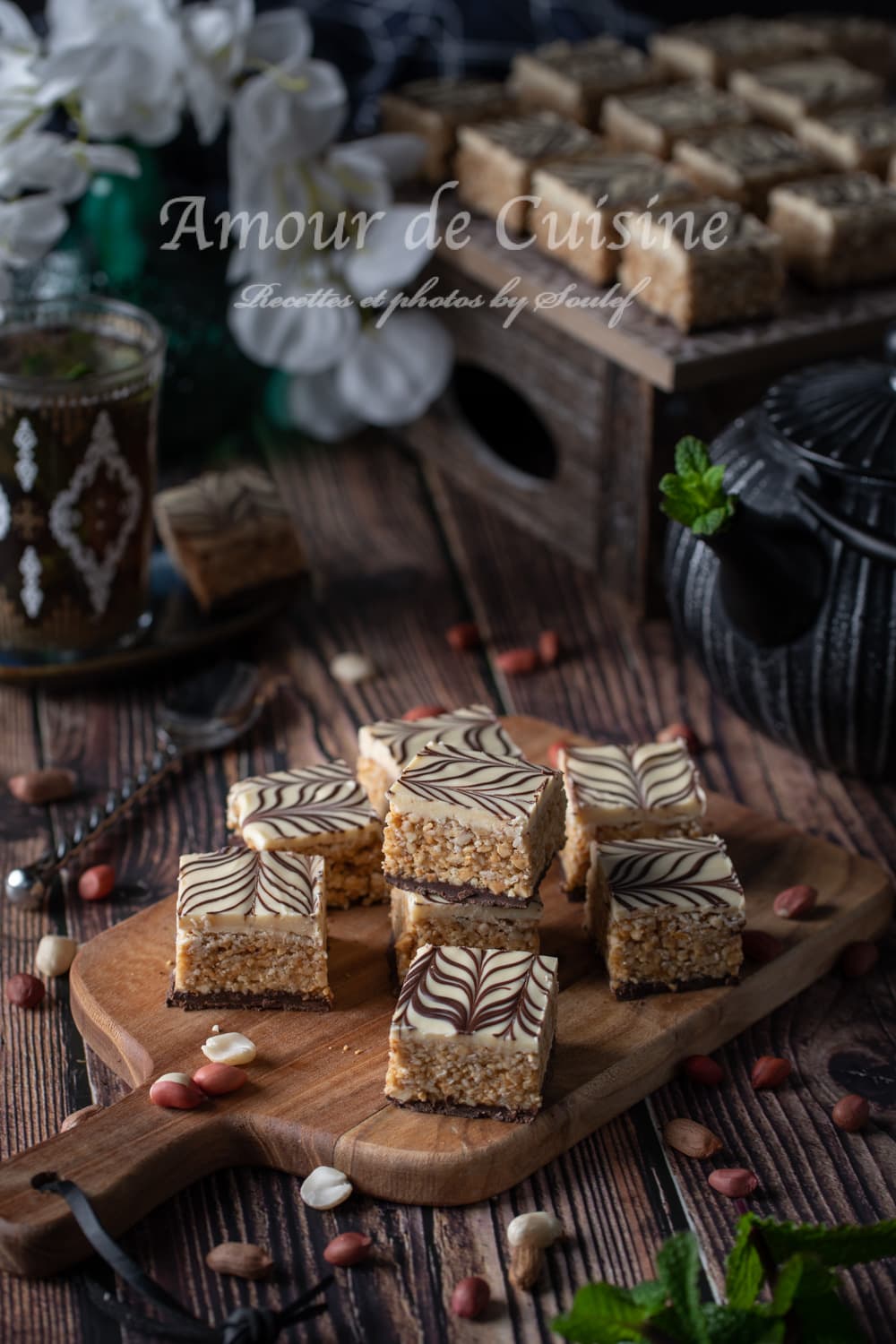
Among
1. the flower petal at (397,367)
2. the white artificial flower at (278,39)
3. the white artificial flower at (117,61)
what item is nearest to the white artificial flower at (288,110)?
the white artificial flower at (278,39)

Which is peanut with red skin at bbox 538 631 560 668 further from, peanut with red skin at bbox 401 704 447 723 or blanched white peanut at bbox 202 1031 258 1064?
blanched white peanut at bbox 202 1031 258 1064

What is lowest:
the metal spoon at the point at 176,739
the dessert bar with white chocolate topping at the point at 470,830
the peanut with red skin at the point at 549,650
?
the peanut with red skin at the point at 549,650

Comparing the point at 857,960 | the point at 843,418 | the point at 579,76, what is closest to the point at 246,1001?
the point at 857,960

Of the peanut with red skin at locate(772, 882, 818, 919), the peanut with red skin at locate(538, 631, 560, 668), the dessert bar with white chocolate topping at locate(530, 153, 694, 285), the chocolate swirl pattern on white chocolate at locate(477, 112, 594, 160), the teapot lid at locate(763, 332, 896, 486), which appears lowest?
the peanut with red skin at locate(538, 631, 560, 668)

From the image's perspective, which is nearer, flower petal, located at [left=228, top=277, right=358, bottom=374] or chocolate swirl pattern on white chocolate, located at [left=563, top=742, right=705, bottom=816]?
chocolate swirl pattern on white chocolate, located at [left=563, top=742, right=705, bottom=816]

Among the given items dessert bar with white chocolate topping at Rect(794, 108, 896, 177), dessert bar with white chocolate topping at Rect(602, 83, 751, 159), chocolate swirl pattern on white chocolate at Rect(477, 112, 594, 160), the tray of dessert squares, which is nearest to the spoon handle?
the tray of dessert squares

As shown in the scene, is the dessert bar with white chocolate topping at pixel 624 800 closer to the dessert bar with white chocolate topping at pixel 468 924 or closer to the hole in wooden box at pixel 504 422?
the dessert bar with white chocolate topping at pixel 468 924
